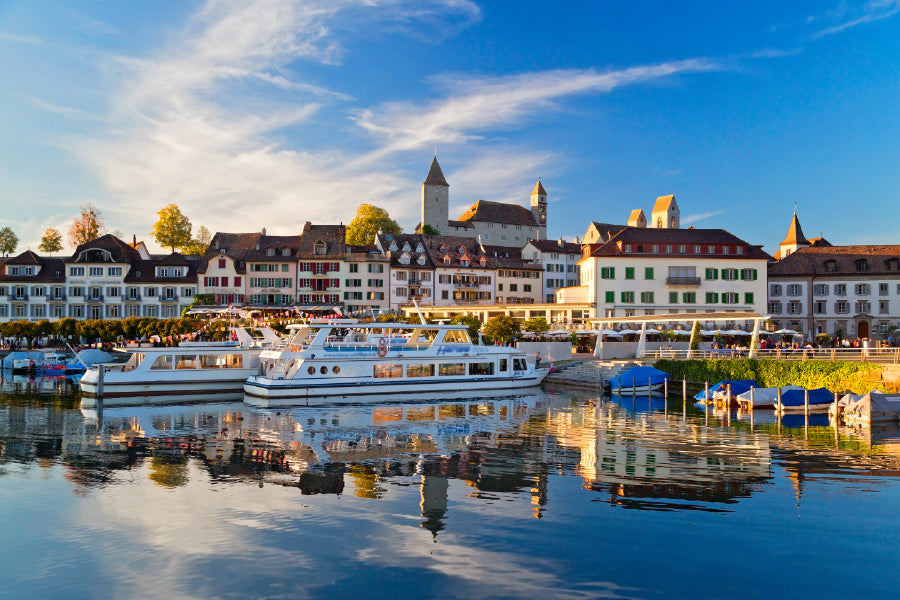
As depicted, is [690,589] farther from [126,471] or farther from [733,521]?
[126,471]

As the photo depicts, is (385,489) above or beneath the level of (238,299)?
beneath

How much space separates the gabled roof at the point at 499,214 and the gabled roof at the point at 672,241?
54116 mm

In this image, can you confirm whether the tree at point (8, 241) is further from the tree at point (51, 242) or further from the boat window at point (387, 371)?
the boat window at point (387, 371)

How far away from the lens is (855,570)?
13758 millimetres

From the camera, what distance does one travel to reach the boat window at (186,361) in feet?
137

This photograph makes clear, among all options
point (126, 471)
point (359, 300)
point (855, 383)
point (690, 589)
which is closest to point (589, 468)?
point (690, 589)

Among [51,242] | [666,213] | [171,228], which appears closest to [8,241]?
[51,242]

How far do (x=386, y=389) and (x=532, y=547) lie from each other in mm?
27228

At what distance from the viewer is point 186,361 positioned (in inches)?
1660

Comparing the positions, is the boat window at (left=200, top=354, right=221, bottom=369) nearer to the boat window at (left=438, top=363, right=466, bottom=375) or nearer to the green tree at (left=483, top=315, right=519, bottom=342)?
the boat window at (left=438, top=363, right=466, bottom=375)

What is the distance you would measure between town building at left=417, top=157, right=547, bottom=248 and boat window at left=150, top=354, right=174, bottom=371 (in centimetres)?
8930

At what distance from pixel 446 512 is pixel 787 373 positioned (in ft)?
109

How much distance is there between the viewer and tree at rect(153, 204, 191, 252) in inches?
3730

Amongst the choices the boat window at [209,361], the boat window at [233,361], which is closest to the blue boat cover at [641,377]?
the boat window at [233,361]
